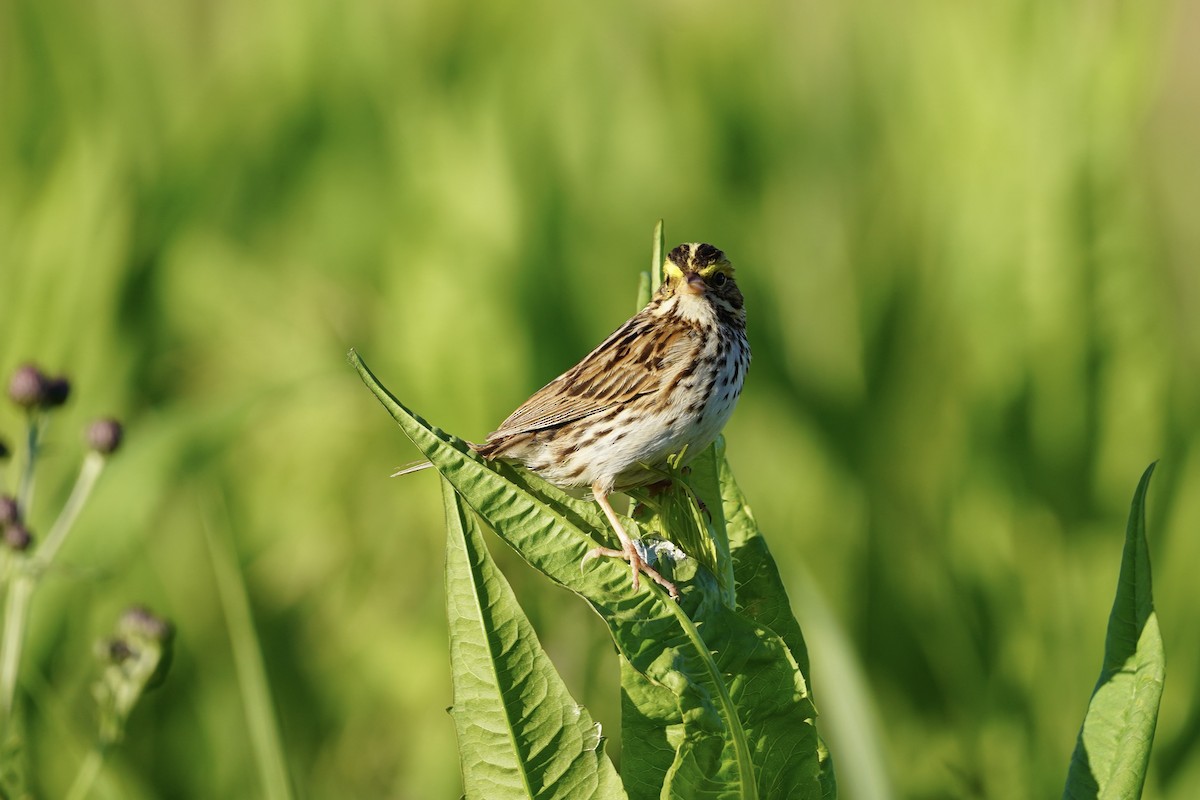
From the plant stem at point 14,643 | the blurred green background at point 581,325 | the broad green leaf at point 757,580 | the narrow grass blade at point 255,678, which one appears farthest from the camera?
the blurred green background at point 581,325

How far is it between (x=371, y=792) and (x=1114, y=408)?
6.80ft

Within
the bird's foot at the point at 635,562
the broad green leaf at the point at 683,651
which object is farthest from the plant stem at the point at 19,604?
the bird's foot at the point at 635,562

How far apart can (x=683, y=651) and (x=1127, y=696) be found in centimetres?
44

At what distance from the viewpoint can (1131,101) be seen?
350cm

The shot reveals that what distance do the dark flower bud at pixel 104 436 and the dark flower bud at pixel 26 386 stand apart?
85mm

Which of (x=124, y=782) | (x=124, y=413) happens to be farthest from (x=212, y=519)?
(x=124, y=413)

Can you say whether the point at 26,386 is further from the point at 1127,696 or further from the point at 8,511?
the point at 1127,696

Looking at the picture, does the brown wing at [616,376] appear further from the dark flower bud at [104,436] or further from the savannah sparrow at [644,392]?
the dark flower bud at [104,436]

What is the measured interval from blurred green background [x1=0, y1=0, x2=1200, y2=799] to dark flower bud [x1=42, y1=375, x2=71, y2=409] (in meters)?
0.79

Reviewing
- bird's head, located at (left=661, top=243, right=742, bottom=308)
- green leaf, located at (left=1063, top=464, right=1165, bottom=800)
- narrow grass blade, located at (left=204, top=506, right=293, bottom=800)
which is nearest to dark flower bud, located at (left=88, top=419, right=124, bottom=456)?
narrow grass blade, located at (left=204, top=506, right=293, bottom=800)

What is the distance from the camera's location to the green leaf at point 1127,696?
1336 mm

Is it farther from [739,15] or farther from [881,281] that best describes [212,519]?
[739,15]

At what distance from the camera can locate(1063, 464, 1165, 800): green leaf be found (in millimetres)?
1336

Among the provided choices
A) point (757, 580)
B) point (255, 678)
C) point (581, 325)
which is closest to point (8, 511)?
point (255, 678)
